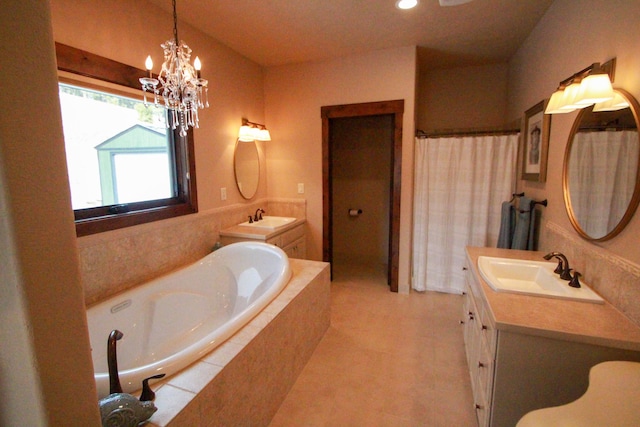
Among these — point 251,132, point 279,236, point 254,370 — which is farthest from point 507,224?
point 251,132

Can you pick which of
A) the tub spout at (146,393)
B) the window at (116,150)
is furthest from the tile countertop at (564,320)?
the window at (116,150)

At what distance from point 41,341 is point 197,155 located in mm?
2273

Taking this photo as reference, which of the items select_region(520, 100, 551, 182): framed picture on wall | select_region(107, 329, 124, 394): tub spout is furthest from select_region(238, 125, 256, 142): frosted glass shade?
select_region(520, 100, 551, 182): framed picture on wall

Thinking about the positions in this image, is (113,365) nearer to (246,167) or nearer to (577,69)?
(246,167)

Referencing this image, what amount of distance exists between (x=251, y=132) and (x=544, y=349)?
2903 mm

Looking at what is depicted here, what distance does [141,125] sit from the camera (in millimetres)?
A: 2260

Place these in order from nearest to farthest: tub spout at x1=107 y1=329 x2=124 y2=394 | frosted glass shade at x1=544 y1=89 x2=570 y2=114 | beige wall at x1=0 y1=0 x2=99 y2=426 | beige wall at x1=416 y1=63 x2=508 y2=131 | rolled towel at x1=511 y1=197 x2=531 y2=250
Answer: beige wall at x1=0 y1=0 x2=99 y2=426
tub spout at x1=107 y1=329 x2=124 y2=394
frosted glass shade at x1=544 y1=89 x2=570 y2=114
rolled towel at x1=511 y1=197 x2=531 y2=250
beige wall at x1=416 y1=63 x2=508 y2=131

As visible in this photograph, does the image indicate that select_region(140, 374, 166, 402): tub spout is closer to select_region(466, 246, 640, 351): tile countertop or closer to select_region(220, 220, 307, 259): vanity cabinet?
select_region(466, 246, 640, 351): tile countertop

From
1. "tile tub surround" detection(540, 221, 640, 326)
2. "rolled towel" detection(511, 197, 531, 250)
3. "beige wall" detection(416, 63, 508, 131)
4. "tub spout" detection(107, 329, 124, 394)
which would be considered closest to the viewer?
"tub spout" detection(107, 329, 124, 394)

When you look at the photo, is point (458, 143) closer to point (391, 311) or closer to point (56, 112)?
point (391, 311)

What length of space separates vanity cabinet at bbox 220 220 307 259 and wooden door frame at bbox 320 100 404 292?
0.31 meters

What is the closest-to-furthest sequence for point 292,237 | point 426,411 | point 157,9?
point 426,411 < point 157,9 < point 292,237

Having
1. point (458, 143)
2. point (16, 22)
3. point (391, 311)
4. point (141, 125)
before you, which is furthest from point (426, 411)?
point (141, 125)

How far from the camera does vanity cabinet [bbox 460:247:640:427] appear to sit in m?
1.17
